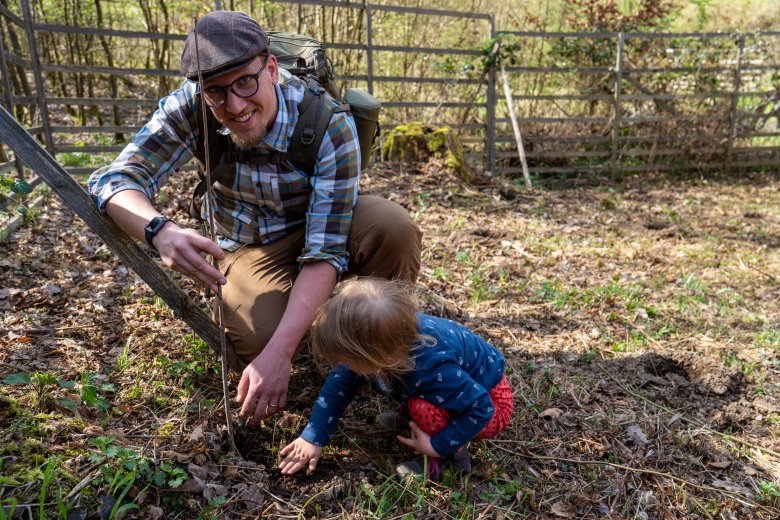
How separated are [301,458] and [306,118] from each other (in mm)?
1395

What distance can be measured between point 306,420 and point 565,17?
10.4 meters

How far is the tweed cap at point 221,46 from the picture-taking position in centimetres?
208

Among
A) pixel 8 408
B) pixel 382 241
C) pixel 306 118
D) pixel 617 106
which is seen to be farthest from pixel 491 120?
pixel 8 408

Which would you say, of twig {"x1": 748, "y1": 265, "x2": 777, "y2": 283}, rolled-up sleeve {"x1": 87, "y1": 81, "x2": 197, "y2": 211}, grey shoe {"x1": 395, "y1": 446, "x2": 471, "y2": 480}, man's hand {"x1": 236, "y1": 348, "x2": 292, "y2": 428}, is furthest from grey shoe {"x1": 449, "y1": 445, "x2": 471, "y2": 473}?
twig {"x1": 748, "y1": 265, "x2": 777, "y2": 283}

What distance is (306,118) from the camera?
8.08ft


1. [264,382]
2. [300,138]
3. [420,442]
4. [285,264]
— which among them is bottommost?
[420,442]

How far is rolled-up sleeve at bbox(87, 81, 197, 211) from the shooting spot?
235cm

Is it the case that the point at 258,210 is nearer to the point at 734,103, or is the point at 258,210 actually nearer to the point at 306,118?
the point at 306,118

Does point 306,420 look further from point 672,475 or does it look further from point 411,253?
point 672,475

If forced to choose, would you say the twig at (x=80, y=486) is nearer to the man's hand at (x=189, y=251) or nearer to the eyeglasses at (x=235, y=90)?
the man's hand at (x=189, y=251)

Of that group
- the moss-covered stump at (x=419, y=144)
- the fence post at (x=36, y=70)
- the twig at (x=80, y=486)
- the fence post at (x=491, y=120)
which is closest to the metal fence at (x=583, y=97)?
the fence post at (x=491, y=120)

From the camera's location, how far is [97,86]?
10.7 metres

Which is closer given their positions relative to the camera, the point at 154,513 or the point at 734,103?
the point at 154,513

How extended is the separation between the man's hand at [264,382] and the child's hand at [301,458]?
179mm
